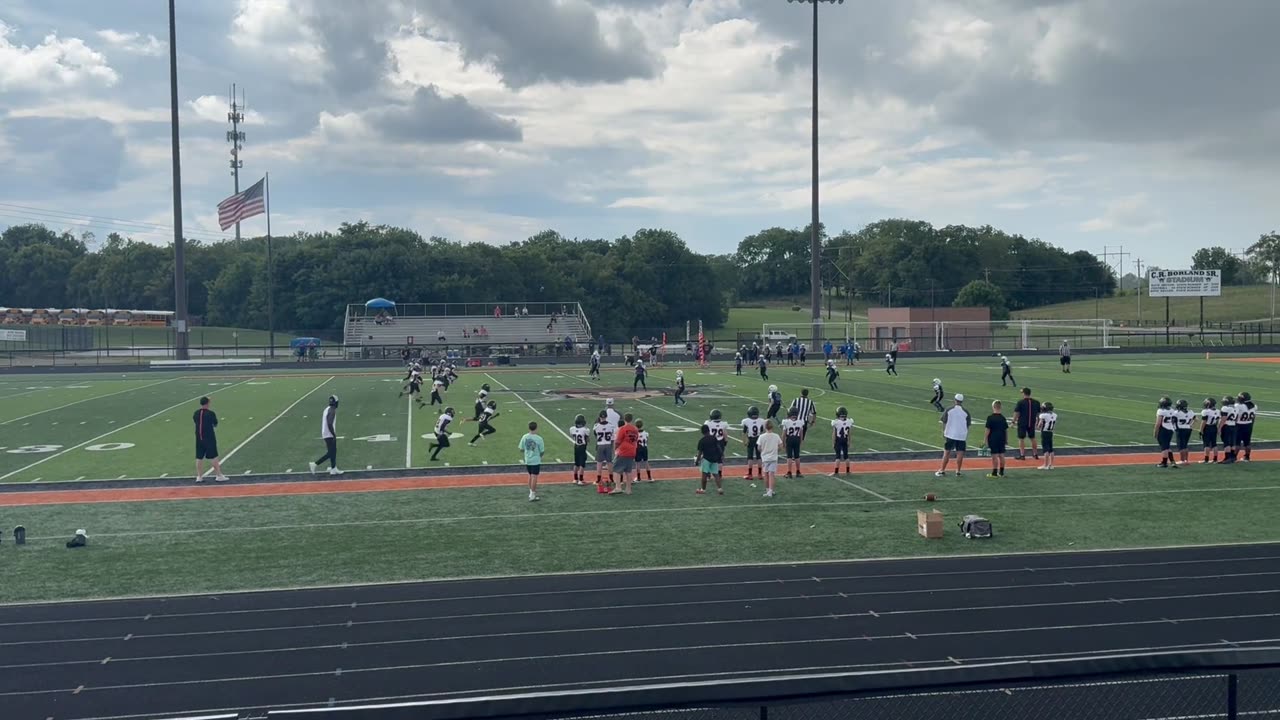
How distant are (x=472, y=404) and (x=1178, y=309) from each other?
107 meters

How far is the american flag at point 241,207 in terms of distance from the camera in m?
60.1

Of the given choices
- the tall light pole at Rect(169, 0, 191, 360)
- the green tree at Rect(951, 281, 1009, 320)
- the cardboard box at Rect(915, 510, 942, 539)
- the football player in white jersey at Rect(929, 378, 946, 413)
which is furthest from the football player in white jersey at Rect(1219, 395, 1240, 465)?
the green tree at Rect(951, 281, 1009, 320)

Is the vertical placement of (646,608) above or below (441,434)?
below

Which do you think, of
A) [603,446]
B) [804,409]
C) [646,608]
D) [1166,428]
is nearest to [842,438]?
[804,409]

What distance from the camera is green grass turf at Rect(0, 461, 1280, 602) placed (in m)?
13.2

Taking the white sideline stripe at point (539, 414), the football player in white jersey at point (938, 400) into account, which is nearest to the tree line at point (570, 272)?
the white sideline stripe at point (539, 414)

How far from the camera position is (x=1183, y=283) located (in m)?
85.1

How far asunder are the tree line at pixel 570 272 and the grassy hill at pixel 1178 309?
6343 mm

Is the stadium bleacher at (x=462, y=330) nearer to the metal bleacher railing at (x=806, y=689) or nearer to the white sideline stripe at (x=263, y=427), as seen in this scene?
the white sideline stripe at (x=263, y=427)

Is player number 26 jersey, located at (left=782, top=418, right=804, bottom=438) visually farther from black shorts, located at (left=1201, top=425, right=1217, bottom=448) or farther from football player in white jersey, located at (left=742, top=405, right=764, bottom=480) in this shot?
black shorts, located at (left=1201, top=425, right=1217, bottom=448)

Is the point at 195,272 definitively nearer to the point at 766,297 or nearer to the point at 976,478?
the point at 766,297

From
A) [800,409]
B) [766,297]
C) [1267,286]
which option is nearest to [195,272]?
[766,297]

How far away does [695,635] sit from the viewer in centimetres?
1046

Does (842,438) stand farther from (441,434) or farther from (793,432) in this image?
(441,434)
